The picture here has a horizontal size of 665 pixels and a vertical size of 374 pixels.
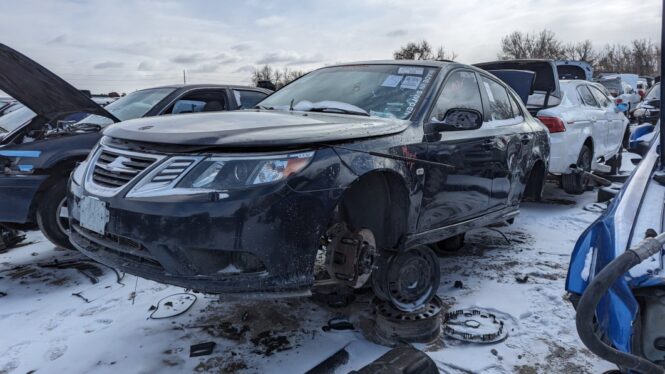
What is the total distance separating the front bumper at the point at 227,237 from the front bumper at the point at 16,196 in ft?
7.22

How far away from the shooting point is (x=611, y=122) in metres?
8.08

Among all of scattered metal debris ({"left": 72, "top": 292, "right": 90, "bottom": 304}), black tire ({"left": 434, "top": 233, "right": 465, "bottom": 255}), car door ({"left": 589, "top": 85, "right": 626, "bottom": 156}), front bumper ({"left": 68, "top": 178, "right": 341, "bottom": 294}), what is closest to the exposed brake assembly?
front bumper ({"left": 68, "top": 178, "right": 341, "bottom": 294})

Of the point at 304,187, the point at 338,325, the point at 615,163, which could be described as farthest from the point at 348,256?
the point at 615,163

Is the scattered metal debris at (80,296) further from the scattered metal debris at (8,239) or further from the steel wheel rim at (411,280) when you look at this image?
the steel wheel rim at (411,280)

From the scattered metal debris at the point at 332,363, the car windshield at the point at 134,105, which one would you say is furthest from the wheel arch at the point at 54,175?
the scattered metal debris at the point at 332,363

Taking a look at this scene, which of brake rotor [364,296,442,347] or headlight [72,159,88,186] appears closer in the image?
headlight [72,159,88,186]

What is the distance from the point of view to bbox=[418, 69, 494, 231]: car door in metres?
3.31

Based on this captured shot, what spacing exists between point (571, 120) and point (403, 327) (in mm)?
4857

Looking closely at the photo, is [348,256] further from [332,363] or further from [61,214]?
[61,214]

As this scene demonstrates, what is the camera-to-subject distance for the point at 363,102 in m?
3.49

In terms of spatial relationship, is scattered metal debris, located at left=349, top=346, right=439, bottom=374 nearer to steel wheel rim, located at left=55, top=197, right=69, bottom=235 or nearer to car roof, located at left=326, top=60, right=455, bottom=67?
car roof, located at left=326, top=60, right=455, bottom=67

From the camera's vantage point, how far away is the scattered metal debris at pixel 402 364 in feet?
7.61

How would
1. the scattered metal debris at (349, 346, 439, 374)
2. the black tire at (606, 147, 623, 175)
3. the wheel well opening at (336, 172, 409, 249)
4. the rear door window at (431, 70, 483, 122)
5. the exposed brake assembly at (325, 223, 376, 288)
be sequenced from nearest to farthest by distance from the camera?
1. the scattered metal debris at (349, 346, 439, 374)
2. the exposed brake assembly at (325, 223, 376, 288)
3. the wheel well opening at (336, 172, 409, 249)
4. the rear door window at (431, 70, 483, 122)
5. the black tire at (606, 147, 623, 175)

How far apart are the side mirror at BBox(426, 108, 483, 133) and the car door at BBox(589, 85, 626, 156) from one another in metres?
5.74
